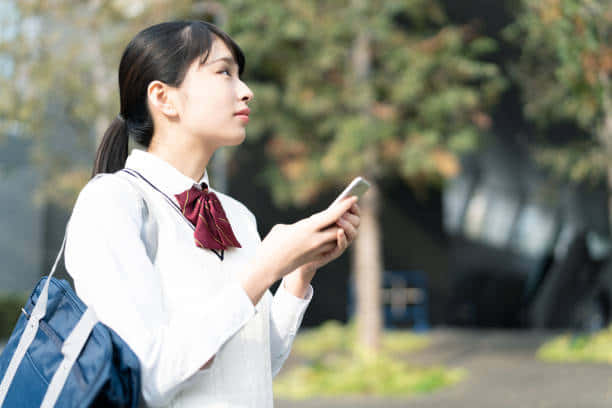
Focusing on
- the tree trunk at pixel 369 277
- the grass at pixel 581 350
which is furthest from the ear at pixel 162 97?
the grass at pixel 581 350

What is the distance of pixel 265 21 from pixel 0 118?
3489 millimetres

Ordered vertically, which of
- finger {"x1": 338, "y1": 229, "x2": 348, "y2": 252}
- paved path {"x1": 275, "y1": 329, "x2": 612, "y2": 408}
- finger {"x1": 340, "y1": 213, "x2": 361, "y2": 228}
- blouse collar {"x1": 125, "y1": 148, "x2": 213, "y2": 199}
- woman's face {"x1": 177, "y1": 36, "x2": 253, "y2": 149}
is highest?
woman's face {"x1": 177, "y1": 36, "x2": 253, "y2": 149}

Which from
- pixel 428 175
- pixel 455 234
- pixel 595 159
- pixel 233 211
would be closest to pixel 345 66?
pixel 428 175

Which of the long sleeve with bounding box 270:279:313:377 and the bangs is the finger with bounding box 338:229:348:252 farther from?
the bangs

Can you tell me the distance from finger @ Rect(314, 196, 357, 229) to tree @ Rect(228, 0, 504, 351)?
7.13 meters

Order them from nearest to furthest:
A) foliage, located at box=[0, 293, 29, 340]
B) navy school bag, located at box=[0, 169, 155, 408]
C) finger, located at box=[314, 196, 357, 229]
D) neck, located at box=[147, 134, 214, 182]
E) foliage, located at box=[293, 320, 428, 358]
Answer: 1. navy school bag, located at box=[0, 169, 155, 408]
2. finger, located at box=[314, 196, 357, 229]
3. neck, located at box=[147, 134, 214, 182]
4. foliage, located at box=[293, 320, 428, 358]
5. foliage, located at box=[0, 293, 29, 340]

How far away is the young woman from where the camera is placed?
1.04 metres

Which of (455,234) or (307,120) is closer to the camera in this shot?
(307,120)

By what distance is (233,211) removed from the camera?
57.7 inches

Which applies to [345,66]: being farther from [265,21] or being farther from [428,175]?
→ [428,175]

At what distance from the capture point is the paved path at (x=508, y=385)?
735 centimetres

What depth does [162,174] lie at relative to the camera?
4.20 ft

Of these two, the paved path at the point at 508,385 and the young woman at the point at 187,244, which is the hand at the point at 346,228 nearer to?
the young woman at the point at 187,244

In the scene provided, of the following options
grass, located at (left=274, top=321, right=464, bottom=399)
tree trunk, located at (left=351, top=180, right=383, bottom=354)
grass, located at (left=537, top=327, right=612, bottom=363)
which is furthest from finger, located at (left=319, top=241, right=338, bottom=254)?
grass, located at (left=537, top=327, right=612, bottom=363)
